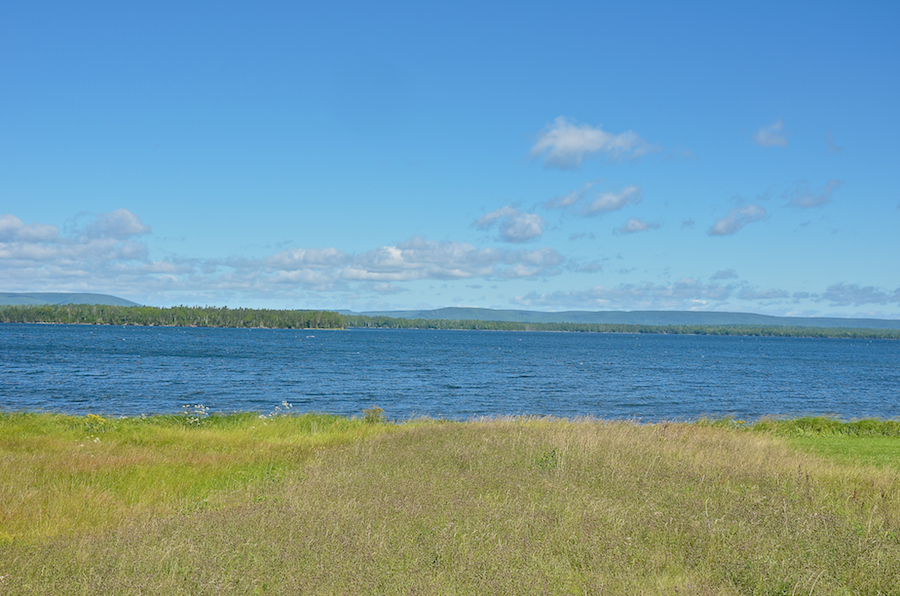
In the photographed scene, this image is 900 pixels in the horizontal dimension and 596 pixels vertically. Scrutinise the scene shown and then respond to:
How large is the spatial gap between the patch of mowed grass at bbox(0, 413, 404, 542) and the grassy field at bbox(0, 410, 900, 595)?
8 centimetres

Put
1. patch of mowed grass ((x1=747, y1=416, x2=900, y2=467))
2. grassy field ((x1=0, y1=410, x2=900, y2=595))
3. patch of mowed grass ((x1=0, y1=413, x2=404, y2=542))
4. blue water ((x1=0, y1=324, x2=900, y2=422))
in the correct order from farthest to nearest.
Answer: blue water ((x1=0, y1=324, x2=900, y2=422)), patch of mowed grass ((x1=747, y1=416, x2=900, y2=467)), patch of mowed grass ((x1=0, y1=413, x2=404, y2=542)), grassy field ((x1=0, y1=410, x2=900, y2=595))

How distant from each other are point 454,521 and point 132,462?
10179 millimetres

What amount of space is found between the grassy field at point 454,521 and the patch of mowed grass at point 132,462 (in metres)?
0.08

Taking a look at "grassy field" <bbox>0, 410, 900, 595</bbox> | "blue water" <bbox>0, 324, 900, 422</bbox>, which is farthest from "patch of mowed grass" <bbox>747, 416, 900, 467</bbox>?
"blue water" <bbox>0, 324, 900, 422</bbox>

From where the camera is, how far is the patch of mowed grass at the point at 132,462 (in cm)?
1009

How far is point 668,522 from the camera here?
8852 millimetres

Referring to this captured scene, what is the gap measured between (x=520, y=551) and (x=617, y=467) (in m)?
5.82

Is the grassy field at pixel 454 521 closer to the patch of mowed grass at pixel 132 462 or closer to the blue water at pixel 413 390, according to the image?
the patch of mowed grass at pixel 132 462

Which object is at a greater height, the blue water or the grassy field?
the grassy field

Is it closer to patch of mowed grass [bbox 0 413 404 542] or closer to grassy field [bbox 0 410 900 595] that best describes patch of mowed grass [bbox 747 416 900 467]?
grassy field [bbox 0 410 900 595]

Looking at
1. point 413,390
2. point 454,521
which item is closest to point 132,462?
point 454,521

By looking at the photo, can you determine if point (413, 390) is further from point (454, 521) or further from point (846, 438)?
point (454, 521)

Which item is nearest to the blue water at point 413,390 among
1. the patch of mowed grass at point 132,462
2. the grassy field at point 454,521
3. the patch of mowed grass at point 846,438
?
the patch of mowed grass at point 132,462

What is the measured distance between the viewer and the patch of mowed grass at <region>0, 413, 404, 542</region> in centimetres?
1009
